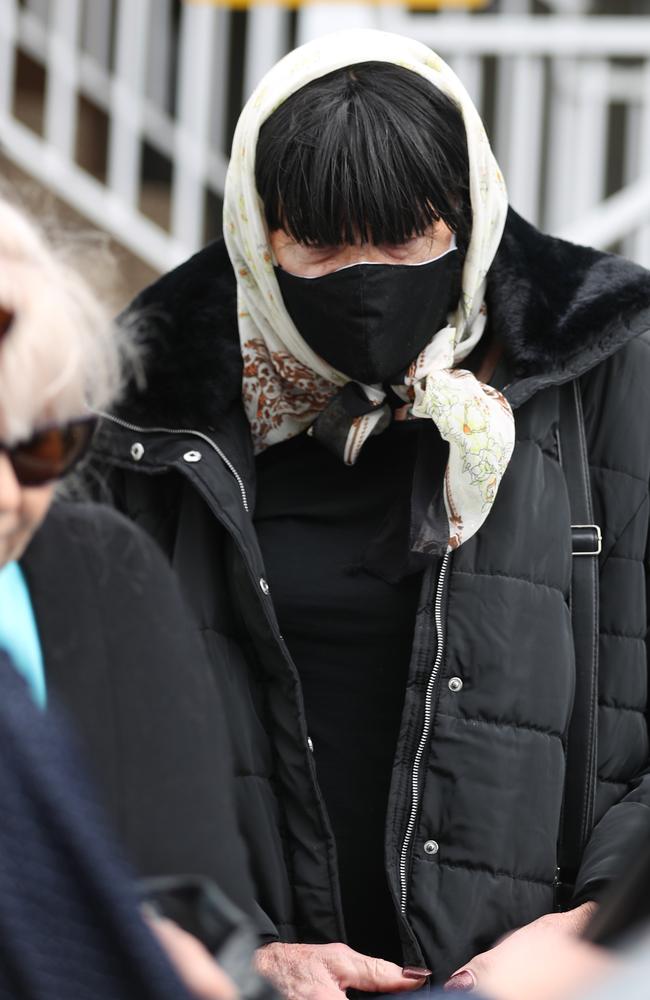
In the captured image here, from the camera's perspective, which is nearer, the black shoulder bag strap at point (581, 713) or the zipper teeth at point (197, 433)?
the black shoulder bag strap at point (581, 713)

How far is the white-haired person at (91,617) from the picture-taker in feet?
4.10

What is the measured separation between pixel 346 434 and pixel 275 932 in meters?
0.69

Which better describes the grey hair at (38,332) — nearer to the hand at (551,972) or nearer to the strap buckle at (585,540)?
the hand at (551,972)

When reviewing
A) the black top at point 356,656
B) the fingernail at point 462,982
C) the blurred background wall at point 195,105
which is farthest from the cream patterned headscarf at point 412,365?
the blurred background wall at point 195,105

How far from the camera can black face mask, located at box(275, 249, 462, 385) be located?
6.68 feet

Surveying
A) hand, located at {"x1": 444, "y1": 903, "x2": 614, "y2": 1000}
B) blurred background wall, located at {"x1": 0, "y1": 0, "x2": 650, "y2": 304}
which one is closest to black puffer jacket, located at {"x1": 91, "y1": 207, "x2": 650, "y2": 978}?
hand, located at {"x1": 444, "y1": 903, "x2": 614, "y2": 1000}

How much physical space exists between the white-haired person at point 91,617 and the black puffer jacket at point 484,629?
647 millimetres

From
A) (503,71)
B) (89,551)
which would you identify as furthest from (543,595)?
(503,71)

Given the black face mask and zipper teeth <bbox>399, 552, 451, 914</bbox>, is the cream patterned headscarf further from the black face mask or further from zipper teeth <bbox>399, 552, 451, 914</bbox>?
zipper teeth <bbox>399, 552, 451, 914</bbox>

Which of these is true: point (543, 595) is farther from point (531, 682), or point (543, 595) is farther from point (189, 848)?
point (189, 848)

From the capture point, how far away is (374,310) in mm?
2037

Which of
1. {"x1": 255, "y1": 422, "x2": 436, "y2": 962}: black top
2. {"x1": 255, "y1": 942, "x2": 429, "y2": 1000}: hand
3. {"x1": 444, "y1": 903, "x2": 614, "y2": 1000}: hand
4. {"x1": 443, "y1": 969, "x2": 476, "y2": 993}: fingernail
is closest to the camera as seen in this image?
{"x1": 444, "y1": 903, "x2": 614, "y2": 1000}: hand

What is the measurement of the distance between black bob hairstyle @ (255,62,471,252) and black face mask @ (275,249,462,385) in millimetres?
50

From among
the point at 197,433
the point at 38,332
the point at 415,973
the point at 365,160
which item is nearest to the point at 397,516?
the point at 197,433
